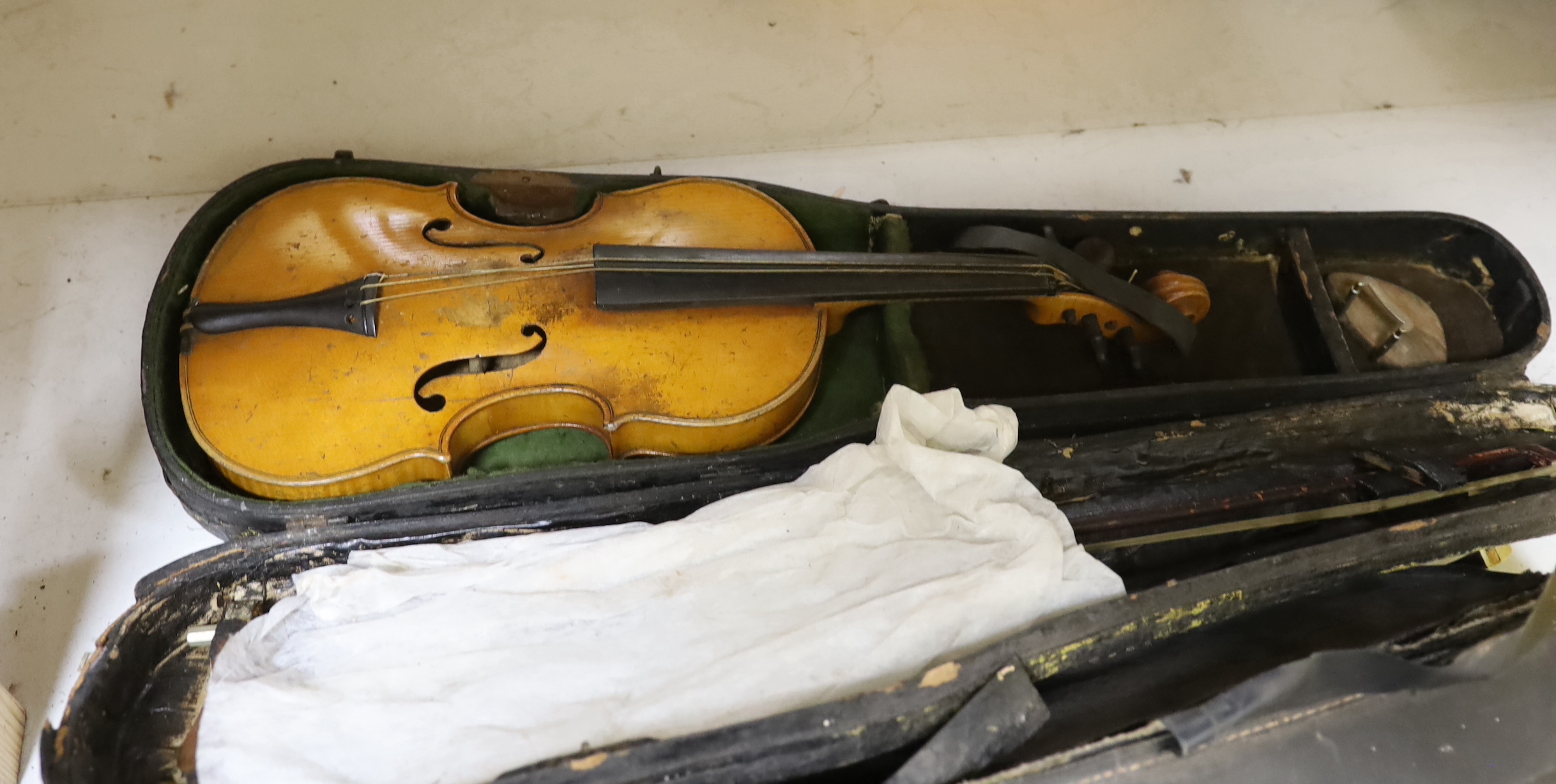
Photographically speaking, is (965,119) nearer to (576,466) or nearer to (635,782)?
(576,466)

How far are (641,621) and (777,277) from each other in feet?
2.36

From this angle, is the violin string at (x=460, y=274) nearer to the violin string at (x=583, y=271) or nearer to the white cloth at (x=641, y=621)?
the violin string at (x=583, y=271)

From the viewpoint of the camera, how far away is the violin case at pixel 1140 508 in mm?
1102

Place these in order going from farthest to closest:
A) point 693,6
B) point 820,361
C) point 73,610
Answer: point 693,6 < point 820,361 < point 73,610

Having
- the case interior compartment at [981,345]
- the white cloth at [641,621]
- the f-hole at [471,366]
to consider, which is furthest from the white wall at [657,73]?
the white cloth at [641,621]

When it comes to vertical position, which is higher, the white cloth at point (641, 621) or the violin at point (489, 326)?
the violin at point (489, 326)

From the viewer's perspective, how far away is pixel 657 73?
255 centimetres

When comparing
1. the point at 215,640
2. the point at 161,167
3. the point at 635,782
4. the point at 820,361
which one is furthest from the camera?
the point at 161,167

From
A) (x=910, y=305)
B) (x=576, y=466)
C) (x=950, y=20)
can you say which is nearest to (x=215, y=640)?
(x=576, y=466)

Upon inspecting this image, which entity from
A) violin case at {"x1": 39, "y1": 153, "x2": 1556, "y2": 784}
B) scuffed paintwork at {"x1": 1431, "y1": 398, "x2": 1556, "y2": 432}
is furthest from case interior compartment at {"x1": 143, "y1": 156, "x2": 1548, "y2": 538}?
scuffed paintwork at {"x1": 1431, "y1": 398, "x2": 1556, "y2": 432}

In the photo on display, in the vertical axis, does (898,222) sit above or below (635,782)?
above

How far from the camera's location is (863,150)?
250cm

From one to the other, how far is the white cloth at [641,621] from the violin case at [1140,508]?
92mm

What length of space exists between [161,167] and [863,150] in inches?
72.4
